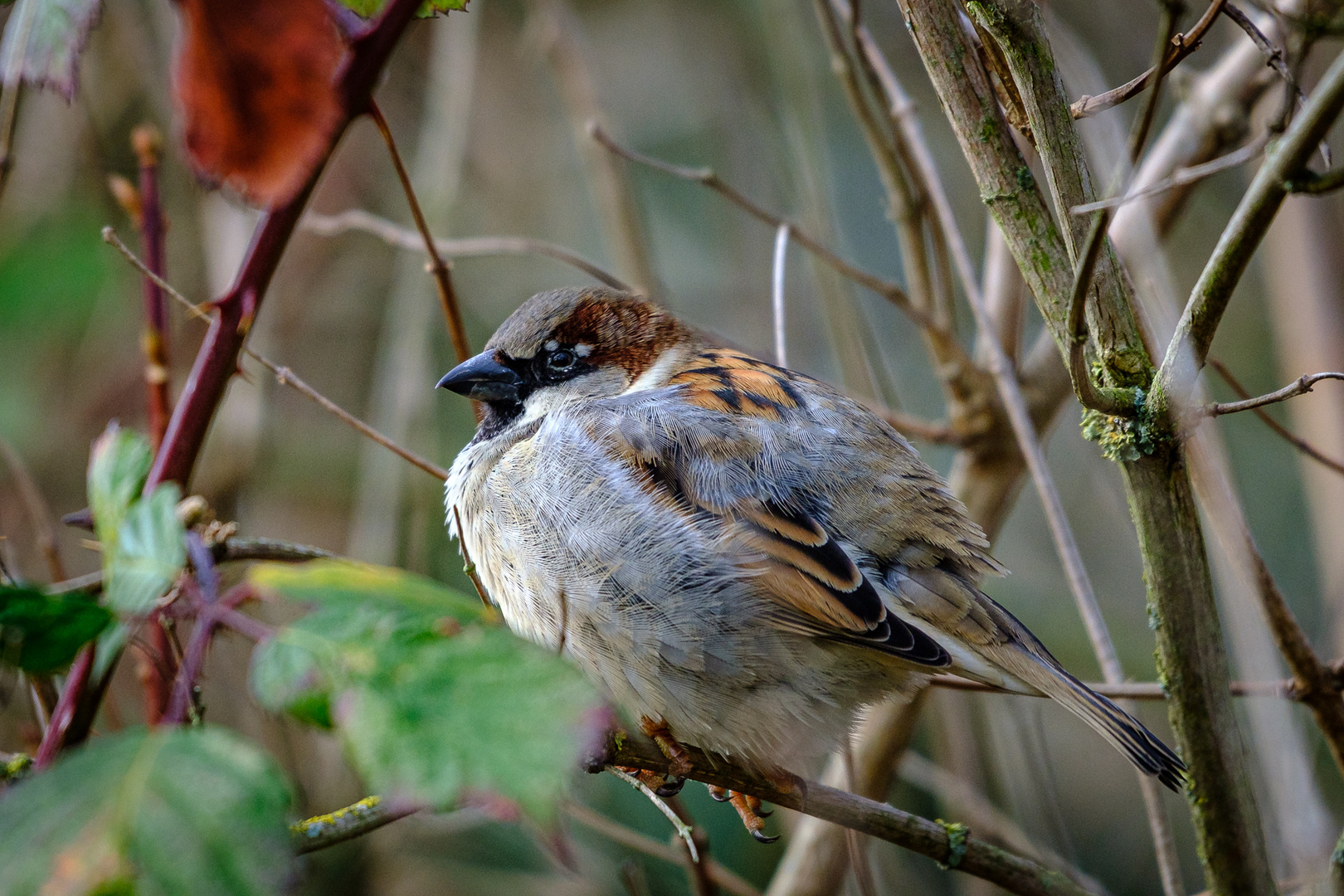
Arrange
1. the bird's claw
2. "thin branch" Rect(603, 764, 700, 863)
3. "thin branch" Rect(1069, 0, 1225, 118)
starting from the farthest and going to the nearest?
the bird's claw
"thin branch" Rect(603, 764, 700, 863)
"thin branch" Rect(1069, 0, 1225, 118)

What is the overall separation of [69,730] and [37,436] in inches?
118

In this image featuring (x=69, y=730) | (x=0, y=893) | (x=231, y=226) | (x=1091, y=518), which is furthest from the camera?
(x=1091, y=518)

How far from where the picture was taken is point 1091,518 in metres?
4.03

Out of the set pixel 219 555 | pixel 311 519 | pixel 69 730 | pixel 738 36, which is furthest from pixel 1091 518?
pixel 69 730

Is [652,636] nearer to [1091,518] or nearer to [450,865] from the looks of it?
[450,865]

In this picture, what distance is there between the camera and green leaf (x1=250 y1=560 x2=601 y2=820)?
70 cm

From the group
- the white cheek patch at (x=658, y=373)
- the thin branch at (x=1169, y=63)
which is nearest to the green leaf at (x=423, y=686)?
the thin branch at (x=1169, y=63)

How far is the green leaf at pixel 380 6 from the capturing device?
1.06 m

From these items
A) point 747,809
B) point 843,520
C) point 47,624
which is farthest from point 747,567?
point 47,624

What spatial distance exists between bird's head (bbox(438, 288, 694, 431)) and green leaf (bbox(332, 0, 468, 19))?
1.19 meters

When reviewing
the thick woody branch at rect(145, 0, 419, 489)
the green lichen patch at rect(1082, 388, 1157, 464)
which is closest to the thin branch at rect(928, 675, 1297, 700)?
the green lichen patch at rect(1082, 388, 1157, 464)

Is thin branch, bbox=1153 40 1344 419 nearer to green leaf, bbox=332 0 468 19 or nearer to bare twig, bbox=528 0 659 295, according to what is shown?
green leaf, bbox=332 0 468 19

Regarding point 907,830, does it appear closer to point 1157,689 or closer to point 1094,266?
point 1157,689

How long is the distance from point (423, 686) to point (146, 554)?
251 millimetres
